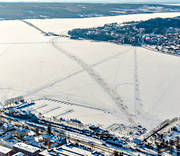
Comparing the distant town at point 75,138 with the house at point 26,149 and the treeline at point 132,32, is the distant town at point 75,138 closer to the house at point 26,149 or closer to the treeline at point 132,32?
the house at point 26,149

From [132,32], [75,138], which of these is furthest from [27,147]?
[132,32]

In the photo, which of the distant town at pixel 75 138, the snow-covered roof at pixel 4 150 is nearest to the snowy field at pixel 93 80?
the distant town at pixel 75 138

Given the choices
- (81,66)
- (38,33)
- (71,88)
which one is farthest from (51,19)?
(71,88)

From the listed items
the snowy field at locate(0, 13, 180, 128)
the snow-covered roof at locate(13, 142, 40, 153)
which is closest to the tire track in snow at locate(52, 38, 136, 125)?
the snowy field at locate(0, 13, 180, 128)

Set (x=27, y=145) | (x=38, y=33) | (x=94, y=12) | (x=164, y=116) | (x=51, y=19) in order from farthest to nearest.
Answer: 1. (x=94, y=12)
2. (x=51, y=19)
3. (x=38, y=33)
4. (x=164, y=116)
5. (x=27, y=145)

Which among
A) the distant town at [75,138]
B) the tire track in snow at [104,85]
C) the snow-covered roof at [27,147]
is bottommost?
the distant town at [75,138]

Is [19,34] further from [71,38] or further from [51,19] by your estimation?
[51,19]
